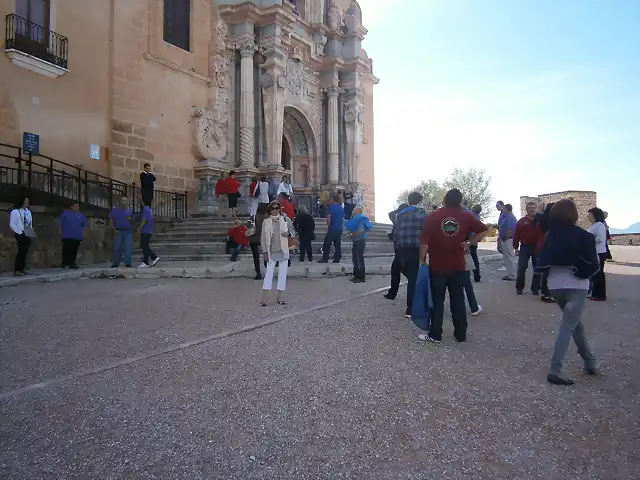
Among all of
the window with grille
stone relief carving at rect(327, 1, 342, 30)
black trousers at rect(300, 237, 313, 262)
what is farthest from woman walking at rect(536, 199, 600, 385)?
stone relief carving at rect(327, 1, 342, 30)

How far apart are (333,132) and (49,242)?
49.5ft

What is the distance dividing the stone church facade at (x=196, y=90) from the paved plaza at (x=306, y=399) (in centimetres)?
1002

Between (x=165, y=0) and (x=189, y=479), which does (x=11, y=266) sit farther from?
(x=165, y=0)

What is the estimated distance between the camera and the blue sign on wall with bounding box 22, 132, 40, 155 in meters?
12.9

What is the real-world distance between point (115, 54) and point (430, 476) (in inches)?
644

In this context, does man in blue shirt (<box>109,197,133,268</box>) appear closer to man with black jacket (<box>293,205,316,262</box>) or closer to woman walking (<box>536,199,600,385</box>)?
man with black jacket (<box>293,205,316,262</box>)

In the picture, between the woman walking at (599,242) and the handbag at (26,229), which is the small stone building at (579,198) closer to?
the woman walking at (599,242)

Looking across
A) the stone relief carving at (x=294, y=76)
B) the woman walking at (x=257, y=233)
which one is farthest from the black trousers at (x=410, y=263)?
the stone relief carving at (x=294, y=76)

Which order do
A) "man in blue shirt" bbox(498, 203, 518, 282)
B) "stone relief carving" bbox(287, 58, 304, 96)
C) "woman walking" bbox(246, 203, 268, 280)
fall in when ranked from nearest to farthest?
"woman walking" bbox(246, 203, 268, 280), "man in blue shirt" bbox(498, 203, 518, 282), "stone relief carving" bbox(287, 58, 304, 96)

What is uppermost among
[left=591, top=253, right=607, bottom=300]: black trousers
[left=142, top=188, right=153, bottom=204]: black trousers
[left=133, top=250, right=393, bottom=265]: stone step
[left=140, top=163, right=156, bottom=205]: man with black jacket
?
[left=140, top=163, right=156, bottom=205]: man with black jacket

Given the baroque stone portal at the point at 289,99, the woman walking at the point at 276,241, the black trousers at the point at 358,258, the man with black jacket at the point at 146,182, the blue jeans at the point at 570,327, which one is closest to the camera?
the blue jeans at the point at 570,327

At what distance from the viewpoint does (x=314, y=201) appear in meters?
22.5

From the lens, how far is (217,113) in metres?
18.4

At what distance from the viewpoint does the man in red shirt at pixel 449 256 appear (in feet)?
15.7
